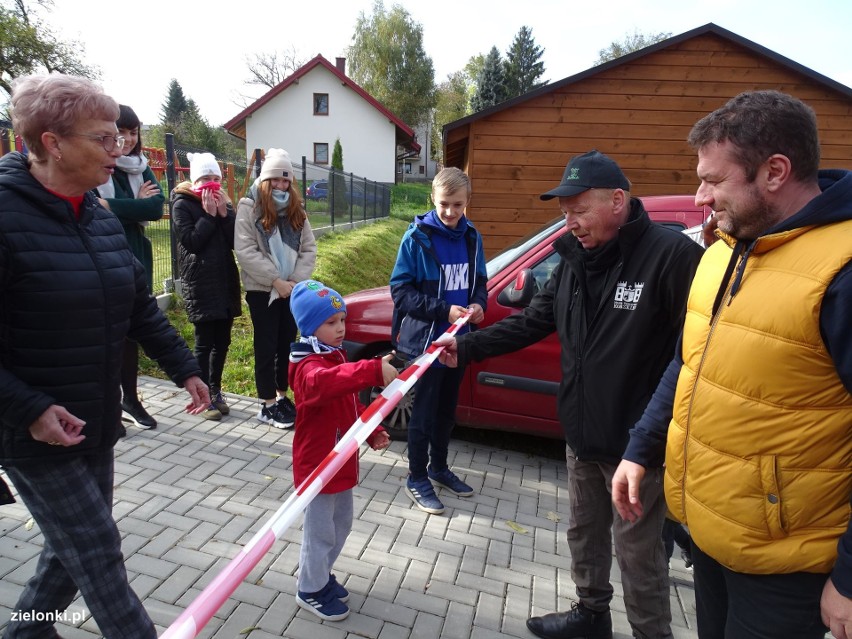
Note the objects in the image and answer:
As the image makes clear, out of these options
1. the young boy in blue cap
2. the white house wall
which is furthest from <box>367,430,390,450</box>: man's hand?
the white house wall

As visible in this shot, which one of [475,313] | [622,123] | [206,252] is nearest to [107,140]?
[475,313]

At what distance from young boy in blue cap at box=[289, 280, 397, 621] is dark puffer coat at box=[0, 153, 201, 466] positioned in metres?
0.68

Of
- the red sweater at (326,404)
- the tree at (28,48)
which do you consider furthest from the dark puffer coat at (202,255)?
the tree at (28,48)

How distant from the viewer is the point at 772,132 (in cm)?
146

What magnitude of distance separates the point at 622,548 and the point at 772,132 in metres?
1.59

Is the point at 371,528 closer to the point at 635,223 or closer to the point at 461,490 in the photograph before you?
the point at 461,490

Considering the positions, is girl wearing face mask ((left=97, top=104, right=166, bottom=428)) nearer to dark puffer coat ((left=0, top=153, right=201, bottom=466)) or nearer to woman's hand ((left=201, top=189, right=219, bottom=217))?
woman's hand ((left=201, top=189, right=219, bottom=217))

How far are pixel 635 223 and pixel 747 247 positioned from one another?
2.33ft

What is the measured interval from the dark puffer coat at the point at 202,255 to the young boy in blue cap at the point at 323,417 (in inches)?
94.2

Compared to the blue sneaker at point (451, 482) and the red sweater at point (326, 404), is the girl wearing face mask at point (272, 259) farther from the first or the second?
the red sweater at point (326, 404)

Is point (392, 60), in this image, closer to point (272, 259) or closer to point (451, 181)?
point (272, 259)

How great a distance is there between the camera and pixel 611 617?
111 inches

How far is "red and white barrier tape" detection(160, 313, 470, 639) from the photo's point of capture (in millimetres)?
1323

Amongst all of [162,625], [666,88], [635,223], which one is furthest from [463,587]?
[666,88]
